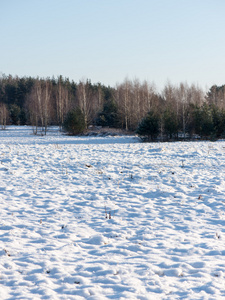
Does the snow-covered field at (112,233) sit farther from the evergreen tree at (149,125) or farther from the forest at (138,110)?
the forest at (138,110)

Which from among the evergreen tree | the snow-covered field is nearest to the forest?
the evergreen tree

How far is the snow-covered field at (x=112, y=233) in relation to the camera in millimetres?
3338

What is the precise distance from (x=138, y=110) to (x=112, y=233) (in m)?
32.4

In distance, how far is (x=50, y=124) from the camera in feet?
182

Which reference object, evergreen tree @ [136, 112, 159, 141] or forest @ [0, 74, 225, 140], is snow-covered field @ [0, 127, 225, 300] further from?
forest @ [0, 74, 225, 140]

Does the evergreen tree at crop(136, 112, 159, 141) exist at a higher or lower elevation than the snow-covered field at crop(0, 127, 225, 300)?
higher

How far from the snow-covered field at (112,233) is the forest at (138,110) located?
691 inches

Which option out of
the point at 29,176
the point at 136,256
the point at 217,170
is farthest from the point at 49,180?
the point at 217,170

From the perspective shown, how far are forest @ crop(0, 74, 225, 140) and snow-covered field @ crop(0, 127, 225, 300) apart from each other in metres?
17.6

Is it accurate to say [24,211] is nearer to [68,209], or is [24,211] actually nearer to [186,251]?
[68,209]

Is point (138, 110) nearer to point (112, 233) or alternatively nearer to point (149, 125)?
point (149, 125)

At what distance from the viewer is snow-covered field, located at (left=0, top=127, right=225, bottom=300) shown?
3338mm

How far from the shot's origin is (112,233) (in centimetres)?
498

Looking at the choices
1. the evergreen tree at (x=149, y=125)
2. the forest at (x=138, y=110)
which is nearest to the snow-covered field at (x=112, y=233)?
the evergreen tree at (x=149, y=125)
